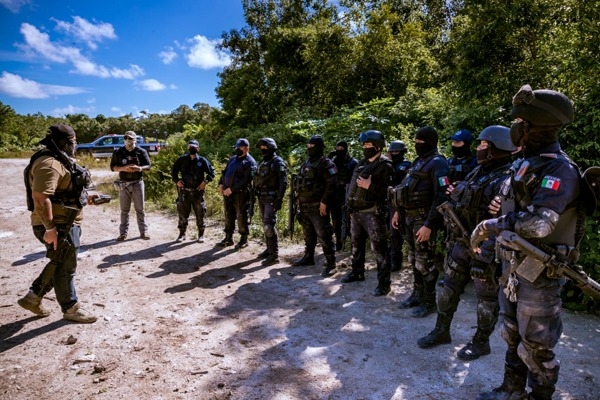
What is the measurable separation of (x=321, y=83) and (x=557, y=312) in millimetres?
13777

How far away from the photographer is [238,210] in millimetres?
7035

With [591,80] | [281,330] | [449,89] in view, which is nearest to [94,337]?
[281,330]

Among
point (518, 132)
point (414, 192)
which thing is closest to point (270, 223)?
point (414, 192)

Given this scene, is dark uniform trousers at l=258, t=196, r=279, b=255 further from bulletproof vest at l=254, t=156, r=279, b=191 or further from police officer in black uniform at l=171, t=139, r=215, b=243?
police officer in black uniform at l=171, t=139, r=215, b=243

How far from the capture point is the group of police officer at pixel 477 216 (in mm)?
2357

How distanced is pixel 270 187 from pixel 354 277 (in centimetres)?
209

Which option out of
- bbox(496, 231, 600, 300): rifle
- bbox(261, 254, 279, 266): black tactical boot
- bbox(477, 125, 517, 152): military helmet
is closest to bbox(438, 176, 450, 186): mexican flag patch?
bbox(477, 125, 517, 152): military helmet

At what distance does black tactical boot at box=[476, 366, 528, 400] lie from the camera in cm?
270

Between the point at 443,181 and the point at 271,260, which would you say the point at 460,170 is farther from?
the point at 271,260

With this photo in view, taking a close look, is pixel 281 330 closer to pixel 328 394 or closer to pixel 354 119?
pixel 328 394

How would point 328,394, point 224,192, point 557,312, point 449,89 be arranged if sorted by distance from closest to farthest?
point 557,312 → point 328,394 → point 224,192 → point 449,89

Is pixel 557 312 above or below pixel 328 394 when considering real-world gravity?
above

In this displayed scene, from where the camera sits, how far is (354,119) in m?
10.0

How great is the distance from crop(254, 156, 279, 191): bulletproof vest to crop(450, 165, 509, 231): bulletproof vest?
3.43 m
